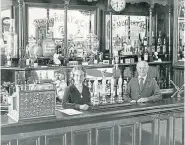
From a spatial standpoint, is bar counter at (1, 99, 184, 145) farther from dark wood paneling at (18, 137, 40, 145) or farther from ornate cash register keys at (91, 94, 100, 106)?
ornate cash register keys at (91, 94, 100, 106)

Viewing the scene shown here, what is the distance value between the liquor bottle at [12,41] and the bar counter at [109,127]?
6.57 ft

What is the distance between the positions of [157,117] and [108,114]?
63cm

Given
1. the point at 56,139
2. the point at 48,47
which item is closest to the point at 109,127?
the point at 56,139

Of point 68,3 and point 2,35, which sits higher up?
point 68,3

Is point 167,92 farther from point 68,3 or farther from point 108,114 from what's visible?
point 108,114

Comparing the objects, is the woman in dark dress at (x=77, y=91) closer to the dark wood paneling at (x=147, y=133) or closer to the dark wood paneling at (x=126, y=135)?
the dark wood paneling at (x=126, y=135)

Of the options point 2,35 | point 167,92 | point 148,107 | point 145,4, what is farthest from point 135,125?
point 145,4

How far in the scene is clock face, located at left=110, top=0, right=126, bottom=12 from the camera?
621 centimetres

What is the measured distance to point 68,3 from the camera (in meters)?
5.62

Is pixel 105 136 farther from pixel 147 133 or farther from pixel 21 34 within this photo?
pixel 21 34

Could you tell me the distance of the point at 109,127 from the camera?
11.4 ft

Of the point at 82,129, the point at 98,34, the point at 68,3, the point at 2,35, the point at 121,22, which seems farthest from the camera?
the point at 121,22

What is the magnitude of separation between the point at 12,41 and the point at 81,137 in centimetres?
240

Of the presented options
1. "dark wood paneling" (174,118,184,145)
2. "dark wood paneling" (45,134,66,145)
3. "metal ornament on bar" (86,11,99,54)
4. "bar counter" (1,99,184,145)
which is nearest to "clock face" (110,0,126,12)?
"metal ornament on bar" (86,11,99,54)
